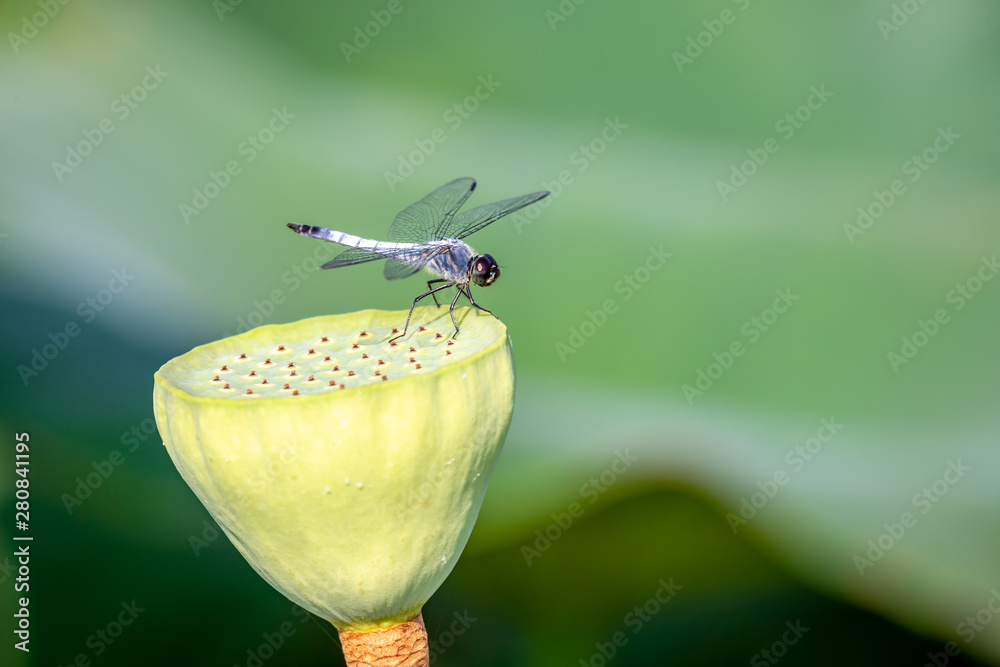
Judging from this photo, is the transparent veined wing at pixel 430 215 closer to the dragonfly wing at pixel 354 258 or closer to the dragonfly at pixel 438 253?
the dragonfly at pixel 438 253

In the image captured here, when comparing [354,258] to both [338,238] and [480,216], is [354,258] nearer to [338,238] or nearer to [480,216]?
[338,238]

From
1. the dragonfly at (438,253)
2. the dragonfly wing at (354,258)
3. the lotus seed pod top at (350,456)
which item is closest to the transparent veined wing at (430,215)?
the dragonfly at (438,253)

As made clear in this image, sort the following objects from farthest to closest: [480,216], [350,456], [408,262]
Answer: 1. [480,216]
2. [408,262]
3. [350,456]

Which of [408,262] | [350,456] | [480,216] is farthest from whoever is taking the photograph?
[480,216]

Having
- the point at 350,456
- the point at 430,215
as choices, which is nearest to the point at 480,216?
the point at 430,215

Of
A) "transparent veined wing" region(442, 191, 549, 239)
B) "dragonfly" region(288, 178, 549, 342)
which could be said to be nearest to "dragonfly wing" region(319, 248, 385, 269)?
"dragonfly" region(288, 178, 549, 342)
